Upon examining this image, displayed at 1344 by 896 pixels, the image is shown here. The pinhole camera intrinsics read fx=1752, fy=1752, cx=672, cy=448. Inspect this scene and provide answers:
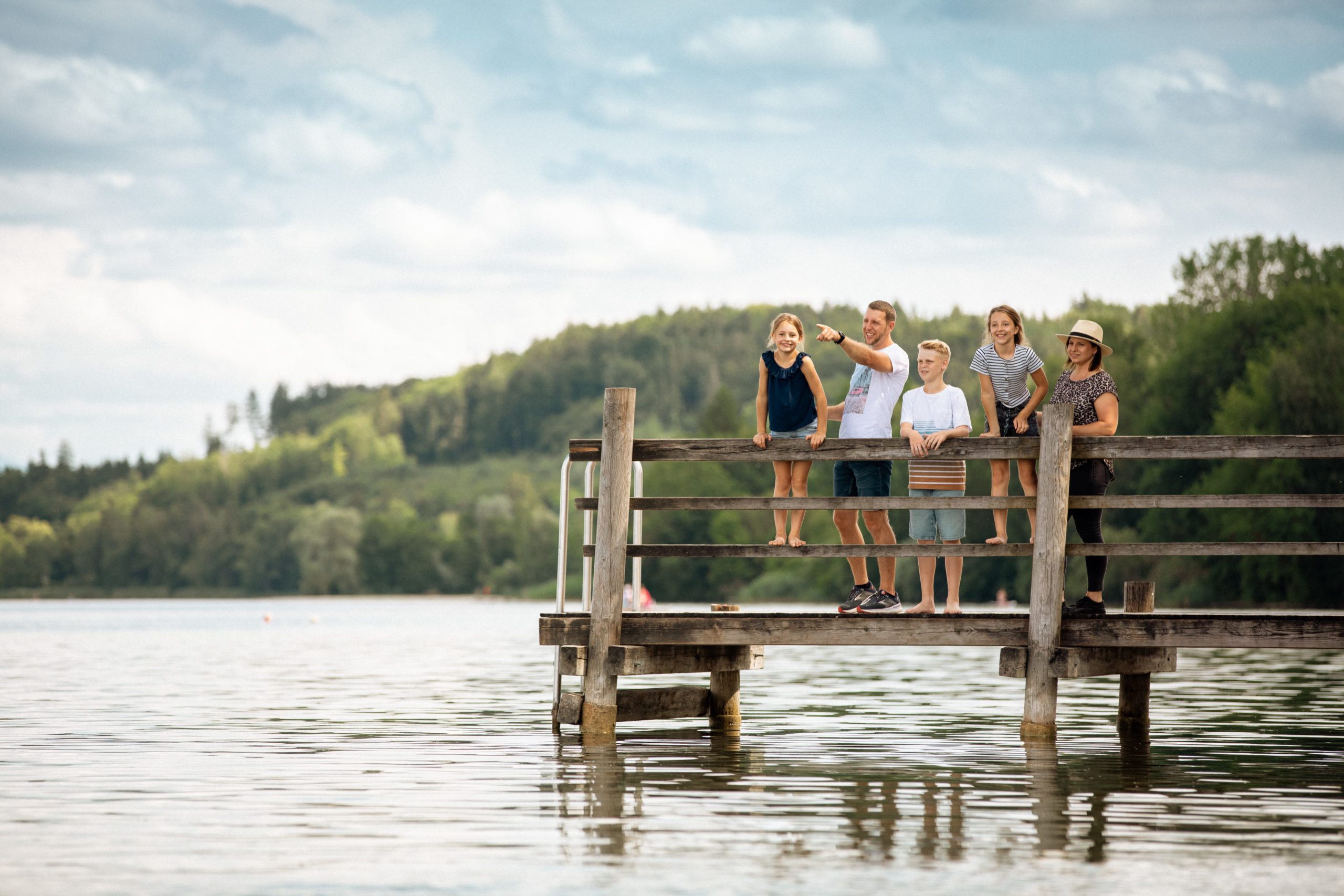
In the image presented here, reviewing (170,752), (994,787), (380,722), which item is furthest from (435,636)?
(994,787)

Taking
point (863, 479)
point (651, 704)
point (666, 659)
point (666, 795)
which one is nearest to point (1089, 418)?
point (863, 479)

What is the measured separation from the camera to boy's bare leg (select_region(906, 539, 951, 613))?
1295 centimetres

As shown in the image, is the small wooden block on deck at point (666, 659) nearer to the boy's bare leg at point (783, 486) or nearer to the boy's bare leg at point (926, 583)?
the boy's bare leg at point (783, 486)

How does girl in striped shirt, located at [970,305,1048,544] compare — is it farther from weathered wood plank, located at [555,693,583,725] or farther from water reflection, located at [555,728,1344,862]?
weathered wood plank, located at [555,693,583,725]

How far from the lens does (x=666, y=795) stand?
10.3m

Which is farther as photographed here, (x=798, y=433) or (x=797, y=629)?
(x=798, y=433)

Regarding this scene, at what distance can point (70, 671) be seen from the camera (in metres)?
27.9

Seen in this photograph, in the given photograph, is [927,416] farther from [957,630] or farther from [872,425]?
[957,630]

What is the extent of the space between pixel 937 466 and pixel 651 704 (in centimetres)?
357

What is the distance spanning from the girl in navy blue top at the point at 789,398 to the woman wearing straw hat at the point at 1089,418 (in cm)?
182

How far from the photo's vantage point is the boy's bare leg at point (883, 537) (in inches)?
526

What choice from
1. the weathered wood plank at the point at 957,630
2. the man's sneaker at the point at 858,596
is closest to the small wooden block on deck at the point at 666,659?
the weathered wood plank at the point at 957,630

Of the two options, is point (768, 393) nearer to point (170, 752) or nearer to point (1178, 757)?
point (1178, 757)

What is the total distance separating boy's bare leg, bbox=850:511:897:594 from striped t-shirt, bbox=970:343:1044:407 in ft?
4.18
